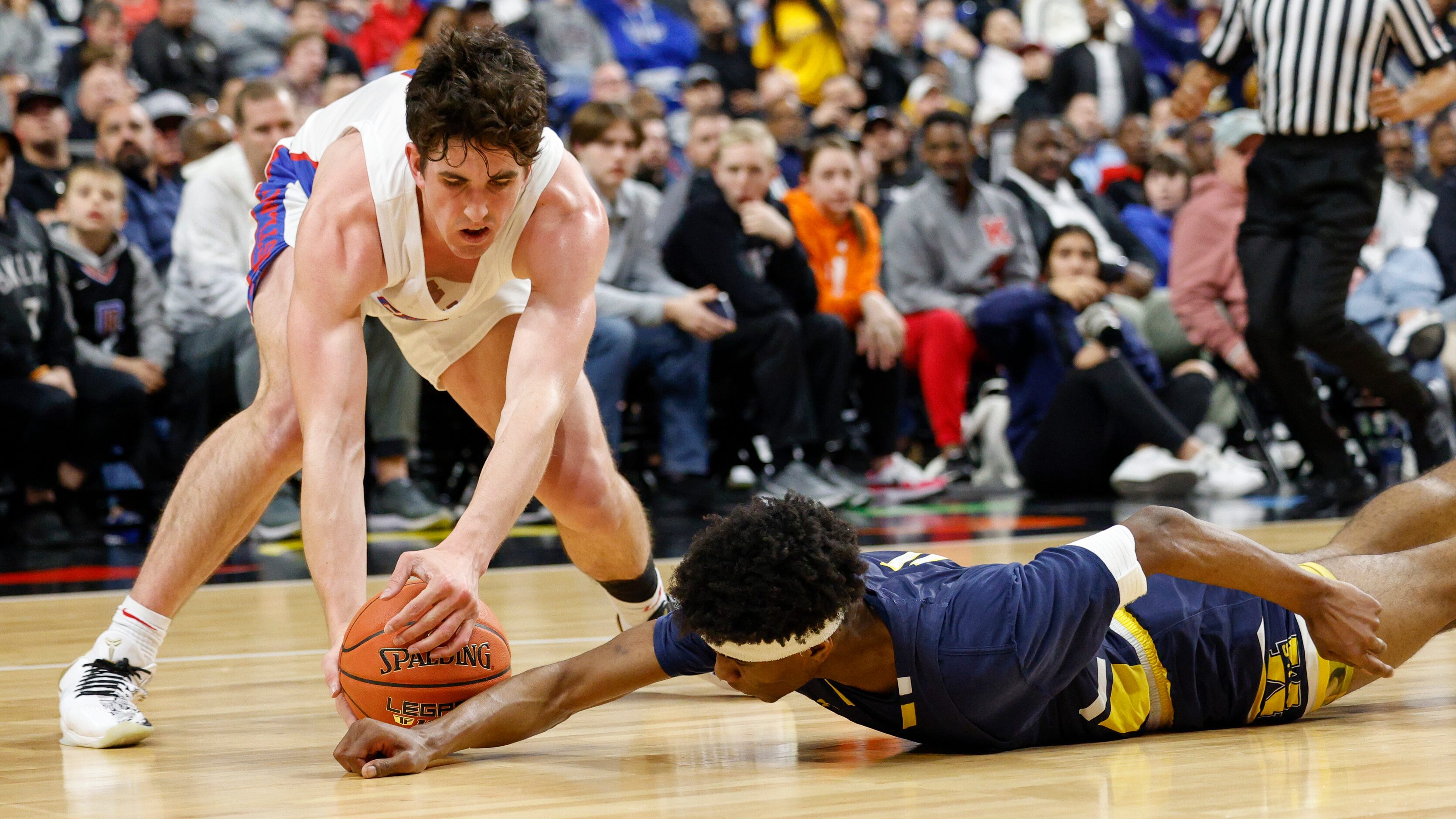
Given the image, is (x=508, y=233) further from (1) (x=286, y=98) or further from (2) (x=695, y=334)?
(2) (x=695, y=334)

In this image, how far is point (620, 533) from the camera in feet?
12.4

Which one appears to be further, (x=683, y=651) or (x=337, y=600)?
(x=337, y=600)

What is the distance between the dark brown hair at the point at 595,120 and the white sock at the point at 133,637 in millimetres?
4996

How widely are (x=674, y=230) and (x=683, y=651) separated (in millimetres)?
5857

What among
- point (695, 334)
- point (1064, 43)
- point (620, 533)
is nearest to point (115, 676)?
point (620, 533)

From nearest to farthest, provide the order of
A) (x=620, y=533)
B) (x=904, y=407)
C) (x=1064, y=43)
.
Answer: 1. (x=620, y=533)
2. (x=904, y=407)
3. (x=1064, y=43)

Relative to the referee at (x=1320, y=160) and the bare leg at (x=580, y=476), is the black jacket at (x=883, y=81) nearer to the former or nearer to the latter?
the referee at (x=1320, y=160)

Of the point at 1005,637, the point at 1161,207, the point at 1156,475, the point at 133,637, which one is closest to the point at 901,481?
the point at 1156,475

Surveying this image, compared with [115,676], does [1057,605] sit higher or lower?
higher

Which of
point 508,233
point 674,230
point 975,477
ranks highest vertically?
point 508,233

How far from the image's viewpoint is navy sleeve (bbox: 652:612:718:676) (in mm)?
2801

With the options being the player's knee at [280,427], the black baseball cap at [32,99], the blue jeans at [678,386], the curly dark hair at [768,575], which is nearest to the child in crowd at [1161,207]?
the blue jeans at [678,386]

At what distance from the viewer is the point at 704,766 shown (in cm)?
291

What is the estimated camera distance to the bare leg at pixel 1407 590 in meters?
3.10
